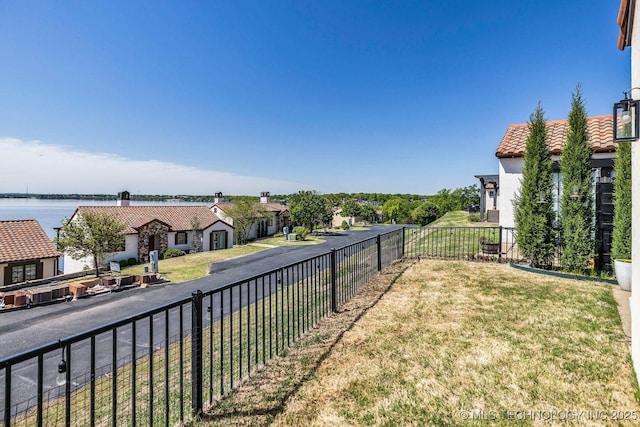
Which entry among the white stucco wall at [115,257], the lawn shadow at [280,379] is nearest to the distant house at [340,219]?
the white stucco wall at [115,257]

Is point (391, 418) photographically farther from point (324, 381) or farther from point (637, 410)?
point (637, 410)

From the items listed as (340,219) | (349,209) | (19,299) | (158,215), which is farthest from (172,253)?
(340,219)

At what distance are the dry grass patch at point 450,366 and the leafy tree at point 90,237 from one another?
19.6 metres

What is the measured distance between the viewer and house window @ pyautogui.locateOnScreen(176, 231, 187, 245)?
26750mm

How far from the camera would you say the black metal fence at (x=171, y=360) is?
1.91 metres

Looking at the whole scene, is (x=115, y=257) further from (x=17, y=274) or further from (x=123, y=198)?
(x=123, y=198)

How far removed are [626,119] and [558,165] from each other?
583cm

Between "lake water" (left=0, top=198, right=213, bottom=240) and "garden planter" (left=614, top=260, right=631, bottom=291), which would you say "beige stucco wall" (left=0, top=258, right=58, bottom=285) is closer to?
"lake water" (left=0, top=198, right=213, bottom=240)

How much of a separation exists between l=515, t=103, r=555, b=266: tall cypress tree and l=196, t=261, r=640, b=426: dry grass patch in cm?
260

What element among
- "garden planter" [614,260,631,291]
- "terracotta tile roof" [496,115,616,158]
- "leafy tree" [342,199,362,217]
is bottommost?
"garden planter" [614,260,631,291]

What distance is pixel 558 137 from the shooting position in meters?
10.4

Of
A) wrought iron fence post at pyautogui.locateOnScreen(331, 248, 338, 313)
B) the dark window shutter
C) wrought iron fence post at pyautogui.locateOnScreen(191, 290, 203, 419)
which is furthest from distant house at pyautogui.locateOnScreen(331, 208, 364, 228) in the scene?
wrought iron fence post at pyautogui.locateOnScreen(191, 290, 203, 419)

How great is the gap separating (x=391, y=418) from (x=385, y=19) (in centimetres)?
1349

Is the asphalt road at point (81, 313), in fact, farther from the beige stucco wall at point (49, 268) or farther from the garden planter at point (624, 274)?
the garden planter at point (624, 274)
